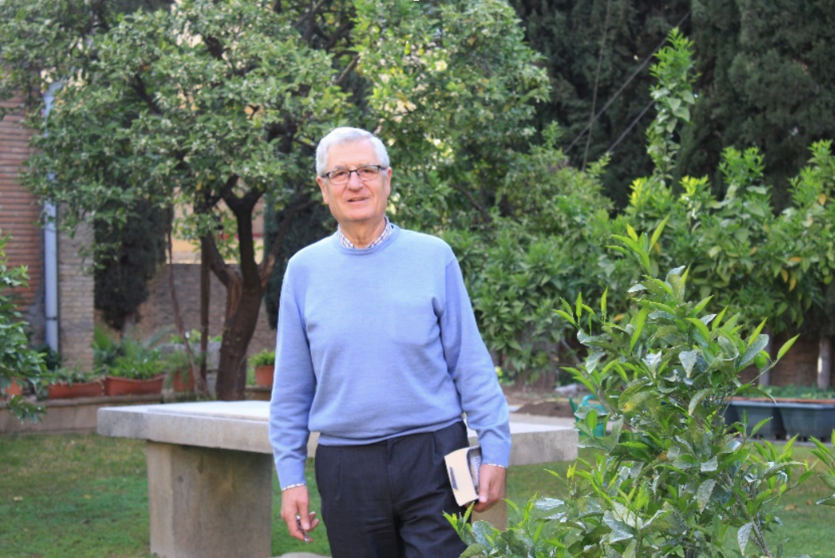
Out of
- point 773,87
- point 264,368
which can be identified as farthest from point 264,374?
point 773,87

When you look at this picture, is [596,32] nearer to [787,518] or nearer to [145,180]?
[145,180]

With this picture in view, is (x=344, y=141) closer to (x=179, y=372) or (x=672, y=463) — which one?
(x=672, y=463)

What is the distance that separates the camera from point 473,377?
3199 mm

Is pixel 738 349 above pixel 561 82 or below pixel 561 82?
below

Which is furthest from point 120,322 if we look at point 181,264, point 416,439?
point 416,439

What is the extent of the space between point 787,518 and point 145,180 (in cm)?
652

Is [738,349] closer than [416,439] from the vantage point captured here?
Yes

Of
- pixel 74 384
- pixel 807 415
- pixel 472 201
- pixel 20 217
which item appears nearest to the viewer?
pixel 472 201

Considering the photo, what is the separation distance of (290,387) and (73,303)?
11.1m

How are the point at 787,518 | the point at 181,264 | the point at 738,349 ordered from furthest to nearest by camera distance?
the point at 181,264, the point at 787,518, the point at 738,349

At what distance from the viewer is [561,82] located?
18.2 metres

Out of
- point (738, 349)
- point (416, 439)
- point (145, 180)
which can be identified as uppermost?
point (145, 180)

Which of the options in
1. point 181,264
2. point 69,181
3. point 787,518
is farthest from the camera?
point 181,264

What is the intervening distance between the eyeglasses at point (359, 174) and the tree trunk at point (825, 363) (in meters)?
13.4
